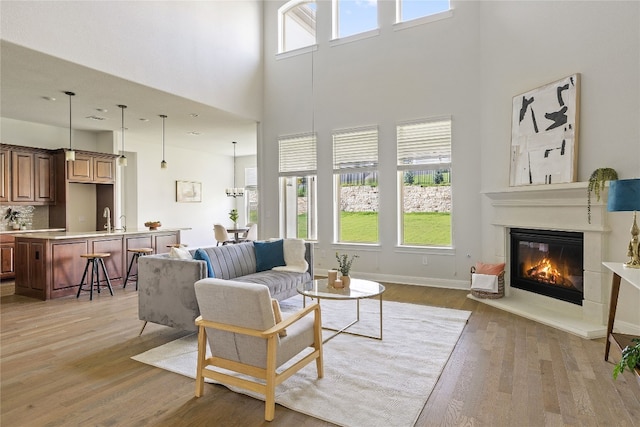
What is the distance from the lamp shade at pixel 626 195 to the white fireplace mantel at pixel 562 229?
0.96 metres

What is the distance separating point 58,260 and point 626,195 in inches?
263

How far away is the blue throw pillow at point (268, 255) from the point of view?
5.01m

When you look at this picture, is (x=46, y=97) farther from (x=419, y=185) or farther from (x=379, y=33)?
(x=419, y=185)

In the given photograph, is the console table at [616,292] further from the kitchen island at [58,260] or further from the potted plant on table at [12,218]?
the potted plant on table at [12,218]

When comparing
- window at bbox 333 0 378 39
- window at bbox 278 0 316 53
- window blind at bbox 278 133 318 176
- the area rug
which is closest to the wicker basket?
the area rug

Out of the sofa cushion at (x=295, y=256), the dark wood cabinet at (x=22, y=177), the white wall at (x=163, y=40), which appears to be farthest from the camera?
the dark wood cabinet at (x=22, y=177)

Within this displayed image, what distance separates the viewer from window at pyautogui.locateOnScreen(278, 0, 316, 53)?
24.2 feet

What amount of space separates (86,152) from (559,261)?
8457 mm

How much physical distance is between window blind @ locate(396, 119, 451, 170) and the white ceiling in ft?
10.2

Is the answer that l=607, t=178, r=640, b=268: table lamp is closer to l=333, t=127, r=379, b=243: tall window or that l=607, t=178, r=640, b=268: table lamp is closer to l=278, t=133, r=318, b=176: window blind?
l=333, t=127, r=379, b=243: tall window

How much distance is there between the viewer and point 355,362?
10.1ft

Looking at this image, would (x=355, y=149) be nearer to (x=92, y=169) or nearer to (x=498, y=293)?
(x=498, y=293)

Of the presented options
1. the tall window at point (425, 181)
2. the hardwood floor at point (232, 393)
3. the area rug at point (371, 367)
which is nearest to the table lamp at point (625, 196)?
the hardwood floor at point (232, 393)

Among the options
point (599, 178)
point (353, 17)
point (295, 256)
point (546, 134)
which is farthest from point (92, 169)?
point (599, 178)
